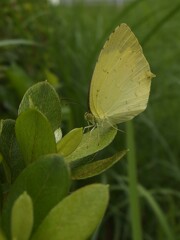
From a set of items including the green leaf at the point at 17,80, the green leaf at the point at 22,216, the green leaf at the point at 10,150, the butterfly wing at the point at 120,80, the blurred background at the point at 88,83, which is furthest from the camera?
the blurred background at the point at 88,83

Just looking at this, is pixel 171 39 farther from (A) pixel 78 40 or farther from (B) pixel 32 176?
(B) pixel 32 176

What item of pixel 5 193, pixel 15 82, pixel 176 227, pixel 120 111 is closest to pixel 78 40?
pixel 15 82

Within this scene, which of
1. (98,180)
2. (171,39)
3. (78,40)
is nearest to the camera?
(98,180)

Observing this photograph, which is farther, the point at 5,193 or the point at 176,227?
the point at 176,227

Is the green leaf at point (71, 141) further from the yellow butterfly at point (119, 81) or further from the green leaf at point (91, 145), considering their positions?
the yellow butterfly at point (119, 81)

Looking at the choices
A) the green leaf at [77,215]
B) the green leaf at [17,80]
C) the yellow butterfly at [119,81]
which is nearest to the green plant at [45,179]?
the green leaf at [77,215]

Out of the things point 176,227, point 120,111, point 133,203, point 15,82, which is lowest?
point 176,227

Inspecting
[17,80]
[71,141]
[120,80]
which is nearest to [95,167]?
[71,141]
